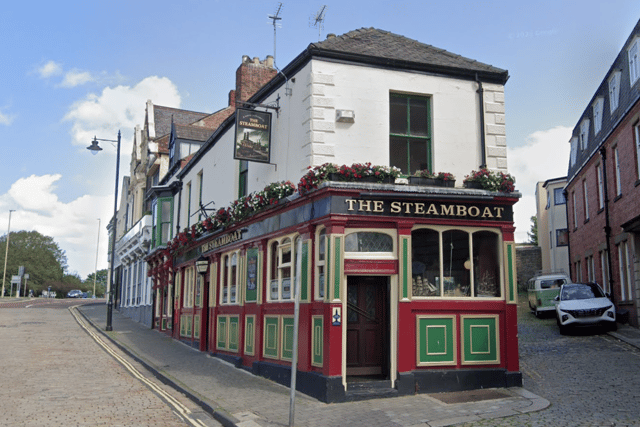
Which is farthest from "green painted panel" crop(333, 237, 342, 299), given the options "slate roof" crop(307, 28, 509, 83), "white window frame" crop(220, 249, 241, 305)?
"white window frame" crop(220, 249, 241, 305)

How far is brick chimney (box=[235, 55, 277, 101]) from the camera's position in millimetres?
28203

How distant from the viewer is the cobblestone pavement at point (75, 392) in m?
9.62

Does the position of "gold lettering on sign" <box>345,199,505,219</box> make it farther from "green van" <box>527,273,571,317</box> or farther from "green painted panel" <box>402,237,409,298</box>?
"green van" <box>527,273,571,317</box>

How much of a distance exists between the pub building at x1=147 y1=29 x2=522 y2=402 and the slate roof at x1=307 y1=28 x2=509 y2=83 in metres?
0.06

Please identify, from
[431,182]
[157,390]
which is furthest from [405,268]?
[157,390]

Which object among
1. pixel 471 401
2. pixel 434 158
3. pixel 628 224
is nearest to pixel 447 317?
pixel 471 401

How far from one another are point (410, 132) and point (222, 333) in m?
7.99

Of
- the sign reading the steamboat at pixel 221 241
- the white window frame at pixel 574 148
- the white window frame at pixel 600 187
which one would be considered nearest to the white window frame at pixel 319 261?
the sign reading the steamboat at pixel 221 241

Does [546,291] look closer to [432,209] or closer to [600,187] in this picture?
[600,187]

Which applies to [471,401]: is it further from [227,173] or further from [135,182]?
[135,182]

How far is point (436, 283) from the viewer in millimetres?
12047

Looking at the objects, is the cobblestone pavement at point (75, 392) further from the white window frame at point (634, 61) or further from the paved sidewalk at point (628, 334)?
the white window frame at point (634, 61)

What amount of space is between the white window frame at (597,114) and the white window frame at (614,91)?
5.01ft


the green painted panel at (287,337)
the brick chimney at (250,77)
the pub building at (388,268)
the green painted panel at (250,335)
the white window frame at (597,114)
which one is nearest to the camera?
the pub building at (388,268)
